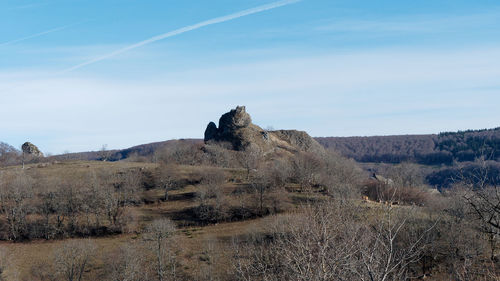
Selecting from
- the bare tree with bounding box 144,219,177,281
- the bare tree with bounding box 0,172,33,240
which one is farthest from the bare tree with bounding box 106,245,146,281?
the bare tree with bounding box 0,172,33,240

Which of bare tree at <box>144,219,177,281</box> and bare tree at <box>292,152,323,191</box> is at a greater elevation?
bare tree at <box>292,152,323,191</box>

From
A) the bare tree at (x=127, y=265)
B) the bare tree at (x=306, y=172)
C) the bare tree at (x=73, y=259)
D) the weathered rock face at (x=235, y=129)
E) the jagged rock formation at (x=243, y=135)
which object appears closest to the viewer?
the bare tree at (x=127, y=265)

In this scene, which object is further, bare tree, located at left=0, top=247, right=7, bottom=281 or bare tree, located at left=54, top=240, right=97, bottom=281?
bare tree, located at left=54, top=240, right=97, bottom=281

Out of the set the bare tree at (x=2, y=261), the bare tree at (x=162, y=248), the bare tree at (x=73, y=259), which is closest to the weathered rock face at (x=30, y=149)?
the bare tree at (x=2, y=261)

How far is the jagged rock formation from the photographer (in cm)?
12100

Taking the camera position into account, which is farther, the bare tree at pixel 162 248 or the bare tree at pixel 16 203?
the bare tree at pixel 16 203

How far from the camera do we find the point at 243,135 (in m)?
122

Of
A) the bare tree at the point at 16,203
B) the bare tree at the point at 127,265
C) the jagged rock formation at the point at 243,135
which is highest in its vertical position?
the jagged rock formation at the point at 243,135

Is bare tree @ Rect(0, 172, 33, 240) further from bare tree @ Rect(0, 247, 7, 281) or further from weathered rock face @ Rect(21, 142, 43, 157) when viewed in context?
weathered rock face @ Rect(21, 142, 43, 157)

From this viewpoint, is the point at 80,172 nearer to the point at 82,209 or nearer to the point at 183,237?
the point at 82,209

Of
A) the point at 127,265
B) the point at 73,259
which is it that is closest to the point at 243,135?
the point at 73,259

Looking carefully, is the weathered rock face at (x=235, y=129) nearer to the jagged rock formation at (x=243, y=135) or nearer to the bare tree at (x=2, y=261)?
the jagged rock formation at (x=243, y=135)

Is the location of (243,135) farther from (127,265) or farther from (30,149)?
(30,149)

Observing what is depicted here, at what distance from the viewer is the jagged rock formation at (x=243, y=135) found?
121000 millimetres
